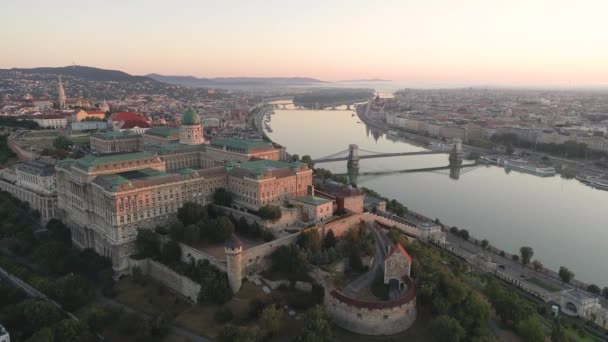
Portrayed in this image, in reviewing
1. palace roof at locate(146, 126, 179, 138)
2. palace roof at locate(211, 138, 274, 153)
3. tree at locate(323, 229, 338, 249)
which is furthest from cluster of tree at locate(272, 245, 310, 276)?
palace roof at locate(146, 126, 179, 138)

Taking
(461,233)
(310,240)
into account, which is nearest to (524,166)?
(461,233)

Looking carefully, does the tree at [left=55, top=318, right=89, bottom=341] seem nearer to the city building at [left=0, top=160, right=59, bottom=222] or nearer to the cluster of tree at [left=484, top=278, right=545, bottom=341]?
the city building at [left=0, top=160, right=59, bottom=222]

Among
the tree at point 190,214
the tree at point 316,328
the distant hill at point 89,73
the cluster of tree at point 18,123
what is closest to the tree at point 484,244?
the tree at point 316,328

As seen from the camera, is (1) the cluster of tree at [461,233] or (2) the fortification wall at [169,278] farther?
(1) the cluster of tree at [461,233]

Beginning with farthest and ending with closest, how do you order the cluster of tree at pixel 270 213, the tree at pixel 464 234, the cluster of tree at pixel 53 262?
the tree at pixel 464 234, the cluster of tree at pixel 270 213, the cluster of tree at pixel 53 262

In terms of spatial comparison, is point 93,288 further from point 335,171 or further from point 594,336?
point 335,171

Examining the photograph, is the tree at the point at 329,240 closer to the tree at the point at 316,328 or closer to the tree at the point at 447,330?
the tree at the point at 316,328

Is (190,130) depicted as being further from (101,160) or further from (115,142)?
(101,160)
